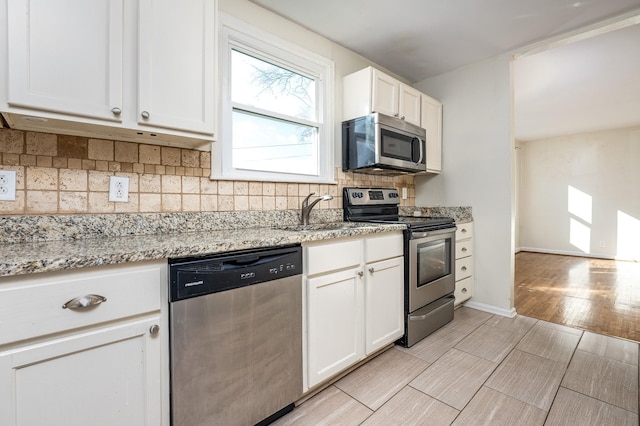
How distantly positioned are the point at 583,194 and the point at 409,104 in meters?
5.22

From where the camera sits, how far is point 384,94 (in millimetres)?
2512

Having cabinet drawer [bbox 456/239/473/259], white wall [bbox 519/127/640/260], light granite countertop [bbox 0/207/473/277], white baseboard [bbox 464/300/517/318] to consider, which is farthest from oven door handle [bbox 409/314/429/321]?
white wall [bbox 519/127/640/260]

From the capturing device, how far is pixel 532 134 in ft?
19.1

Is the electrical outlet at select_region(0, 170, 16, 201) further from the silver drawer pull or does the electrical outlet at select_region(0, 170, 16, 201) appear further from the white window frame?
the white window frame

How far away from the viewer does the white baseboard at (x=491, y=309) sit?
2711mm

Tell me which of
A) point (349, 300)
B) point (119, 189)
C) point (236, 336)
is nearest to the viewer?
point (236, 336)

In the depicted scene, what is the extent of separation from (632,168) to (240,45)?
273 inches

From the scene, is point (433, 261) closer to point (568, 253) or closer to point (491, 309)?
point (491, 309)

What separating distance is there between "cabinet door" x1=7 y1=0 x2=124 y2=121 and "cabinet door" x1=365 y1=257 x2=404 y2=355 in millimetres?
1567

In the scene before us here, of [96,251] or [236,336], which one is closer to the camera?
[96,251]

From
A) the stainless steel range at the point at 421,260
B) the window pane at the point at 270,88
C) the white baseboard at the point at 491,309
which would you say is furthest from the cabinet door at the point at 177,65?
the white baseboard at the point at 491,309

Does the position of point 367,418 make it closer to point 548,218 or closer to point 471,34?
point 471,34

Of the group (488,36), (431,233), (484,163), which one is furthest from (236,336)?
(488,36)

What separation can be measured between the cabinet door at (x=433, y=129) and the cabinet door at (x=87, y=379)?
2.80 meters
